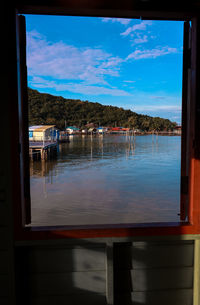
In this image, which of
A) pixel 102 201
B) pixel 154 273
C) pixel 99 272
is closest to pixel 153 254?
pixel 154 273

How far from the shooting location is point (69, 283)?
158cm

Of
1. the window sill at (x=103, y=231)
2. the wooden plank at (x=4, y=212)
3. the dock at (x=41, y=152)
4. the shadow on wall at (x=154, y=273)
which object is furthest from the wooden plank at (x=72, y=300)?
the dock at (x=41, y=152)

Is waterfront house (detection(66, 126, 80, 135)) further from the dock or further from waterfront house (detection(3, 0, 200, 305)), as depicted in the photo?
waterfront house (detection(3, 0, 200, 305))

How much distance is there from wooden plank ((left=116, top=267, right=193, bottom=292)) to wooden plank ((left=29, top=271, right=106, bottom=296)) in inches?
5.3

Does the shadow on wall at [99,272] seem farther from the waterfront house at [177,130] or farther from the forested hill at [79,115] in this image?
the waterfront house at [177,130]

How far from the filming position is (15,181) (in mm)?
1495

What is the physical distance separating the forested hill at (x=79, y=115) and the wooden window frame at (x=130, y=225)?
60.4 meters

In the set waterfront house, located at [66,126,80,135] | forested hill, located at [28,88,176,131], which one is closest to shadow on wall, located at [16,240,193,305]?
forested hill, located at [28,88,176,131]

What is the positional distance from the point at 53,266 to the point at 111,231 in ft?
1.48

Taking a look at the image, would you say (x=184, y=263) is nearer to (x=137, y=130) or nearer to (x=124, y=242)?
(x=124, y=242)

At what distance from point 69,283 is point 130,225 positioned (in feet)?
1.82

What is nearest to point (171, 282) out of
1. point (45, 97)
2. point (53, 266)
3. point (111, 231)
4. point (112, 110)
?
point (111, 231)

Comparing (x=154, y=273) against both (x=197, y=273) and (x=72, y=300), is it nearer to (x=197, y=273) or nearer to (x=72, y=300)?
(x=197, y=273)

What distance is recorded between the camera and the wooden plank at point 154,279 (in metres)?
1.59
